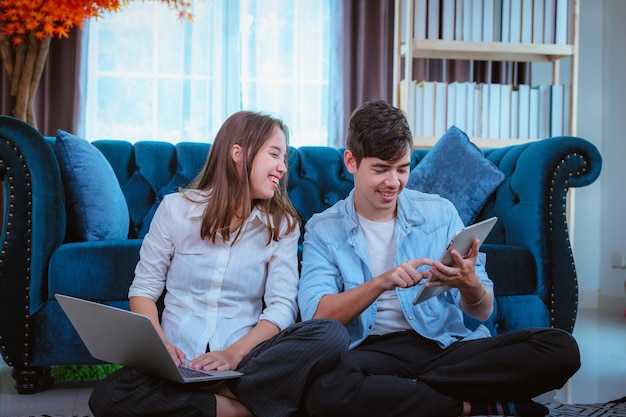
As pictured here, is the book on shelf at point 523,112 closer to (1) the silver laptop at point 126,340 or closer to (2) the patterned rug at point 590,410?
(2) the patterned rug at point 590,410

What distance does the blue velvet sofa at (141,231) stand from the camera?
2006 millimetres

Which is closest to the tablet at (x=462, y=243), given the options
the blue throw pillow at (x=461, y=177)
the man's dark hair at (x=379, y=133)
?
the man's dark hair at (x=379, y=133)

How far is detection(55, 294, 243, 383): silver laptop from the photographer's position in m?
1.33

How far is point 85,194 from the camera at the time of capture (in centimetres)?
218

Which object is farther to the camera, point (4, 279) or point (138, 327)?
point (4, 279)

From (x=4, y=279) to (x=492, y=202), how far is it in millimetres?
1534

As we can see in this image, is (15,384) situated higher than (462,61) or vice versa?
(462,61)

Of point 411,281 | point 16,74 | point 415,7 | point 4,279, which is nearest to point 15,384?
point 4,279

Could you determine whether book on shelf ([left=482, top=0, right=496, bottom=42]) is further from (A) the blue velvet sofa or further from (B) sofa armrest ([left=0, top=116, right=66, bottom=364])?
(B) sofa armrest ([left=0, top=116, right=66, bottom=364])

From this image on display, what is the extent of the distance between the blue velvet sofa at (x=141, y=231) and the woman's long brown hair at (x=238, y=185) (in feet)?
1.42

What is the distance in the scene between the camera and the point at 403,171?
66.1 inches

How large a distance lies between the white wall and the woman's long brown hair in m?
2.85

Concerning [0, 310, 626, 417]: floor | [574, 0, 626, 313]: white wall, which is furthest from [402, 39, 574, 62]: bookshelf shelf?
[0, 310, 626, 417]: floor

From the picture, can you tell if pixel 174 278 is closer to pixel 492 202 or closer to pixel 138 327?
pixel 138 327
